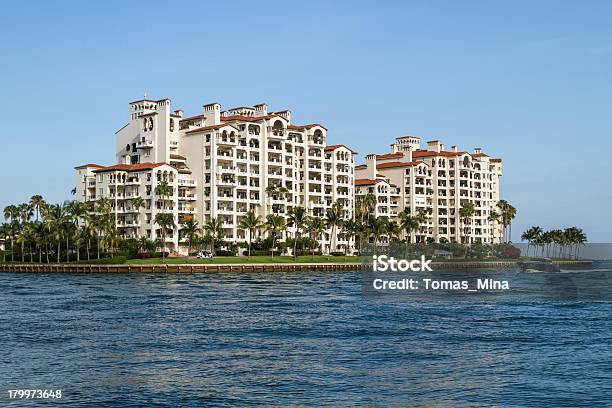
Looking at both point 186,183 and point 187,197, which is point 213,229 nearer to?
point 187,197

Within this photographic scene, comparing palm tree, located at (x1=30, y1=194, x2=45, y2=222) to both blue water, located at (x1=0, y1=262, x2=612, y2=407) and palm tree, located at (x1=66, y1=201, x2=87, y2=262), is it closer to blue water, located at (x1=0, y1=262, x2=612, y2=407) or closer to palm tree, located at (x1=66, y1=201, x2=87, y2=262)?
palm tree, located at (x1=66, y1=201, x2=87, y2=262)

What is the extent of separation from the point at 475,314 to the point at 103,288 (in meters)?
53.5

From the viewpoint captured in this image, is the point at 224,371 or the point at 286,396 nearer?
the point at 286,396

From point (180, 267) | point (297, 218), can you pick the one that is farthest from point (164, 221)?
point (297, 218)

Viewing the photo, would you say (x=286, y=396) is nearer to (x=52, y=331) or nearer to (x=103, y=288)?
(x=52, y=331)

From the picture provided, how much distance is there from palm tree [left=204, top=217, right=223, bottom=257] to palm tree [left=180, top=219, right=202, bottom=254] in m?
2.45

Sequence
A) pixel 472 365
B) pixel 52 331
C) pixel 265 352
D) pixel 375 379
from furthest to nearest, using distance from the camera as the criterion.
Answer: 1. pixel 52 331
2. pixel 265 352
3. pixel 472 365
4. pixel 375 379

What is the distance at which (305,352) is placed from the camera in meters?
48.4

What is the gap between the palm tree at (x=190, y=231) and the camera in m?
178

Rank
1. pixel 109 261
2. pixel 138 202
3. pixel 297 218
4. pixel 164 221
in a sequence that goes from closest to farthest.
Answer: pixel 109 261, pixel 164 221, pixel 138 202, pixel 297 218

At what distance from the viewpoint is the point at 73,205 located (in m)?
180

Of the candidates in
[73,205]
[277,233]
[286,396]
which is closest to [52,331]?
[286,396]

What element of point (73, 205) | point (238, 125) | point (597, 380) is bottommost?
point (597, 380)

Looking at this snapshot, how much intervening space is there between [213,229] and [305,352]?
129 m
